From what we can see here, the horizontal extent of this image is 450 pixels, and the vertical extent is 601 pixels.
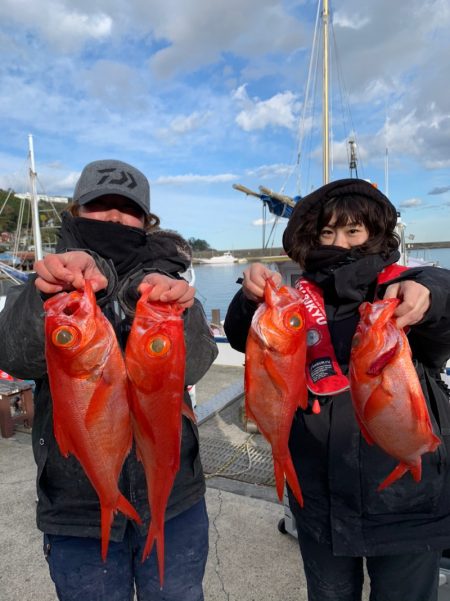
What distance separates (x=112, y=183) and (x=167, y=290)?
2.59 ft

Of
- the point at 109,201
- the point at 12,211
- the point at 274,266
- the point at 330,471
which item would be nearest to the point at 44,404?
the point at 109,201

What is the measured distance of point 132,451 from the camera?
6.26 ft

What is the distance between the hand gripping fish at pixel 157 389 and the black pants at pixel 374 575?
893 millimetres

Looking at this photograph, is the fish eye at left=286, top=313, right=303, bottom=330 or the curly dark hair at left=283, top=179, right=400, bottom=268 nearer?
the fish eye at left=286, top=313, right=303, bottom=330

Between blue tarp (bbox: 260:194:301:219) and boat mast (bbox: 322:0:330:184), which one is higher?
boat mast (bbox: 322:0:330:184)

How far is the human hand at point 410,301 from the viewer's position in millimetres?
1589

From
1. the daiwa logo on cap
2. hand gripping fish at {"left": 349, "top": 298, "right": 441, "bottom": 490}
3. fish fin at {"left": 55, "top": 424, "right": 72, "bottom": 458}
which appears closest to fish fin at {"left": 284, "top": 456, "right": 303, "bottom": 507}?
hand gripping fish at {"left": 349, "top": 298, "right": 441, "bottom": 490}

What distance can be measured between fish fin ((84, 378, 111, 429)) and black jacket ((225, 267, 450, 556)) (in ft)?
2.63

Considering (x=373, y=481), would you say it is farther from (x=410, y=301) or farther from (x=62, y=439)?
(x=62, y=439)

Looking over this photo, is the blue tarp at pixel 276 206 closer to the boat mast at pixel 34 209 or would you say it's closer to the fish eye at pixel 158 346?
the boat mast at pixel 34 209

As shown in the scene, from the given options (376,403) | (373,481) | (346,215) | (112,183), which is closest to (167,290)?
(112,183)

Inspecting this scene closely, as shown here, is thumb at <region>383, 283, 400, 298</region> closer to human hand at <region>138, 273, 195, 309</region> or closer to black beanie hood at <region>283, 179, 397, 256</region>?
black beanie hood at <region>283, 179, 397, 256</region>

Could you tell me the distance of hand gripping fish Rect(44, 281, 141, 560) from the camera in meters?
1.43

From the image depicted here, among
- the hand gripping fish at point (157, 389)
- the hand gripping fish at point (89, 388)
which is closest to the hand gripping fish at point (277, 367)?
the hand gripping fish at point (157, 389)
